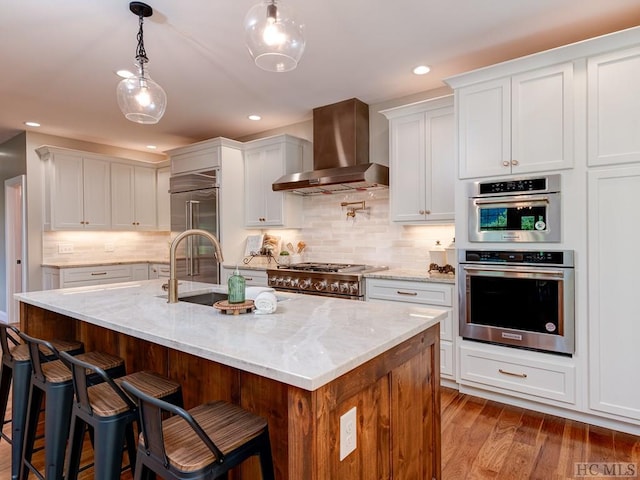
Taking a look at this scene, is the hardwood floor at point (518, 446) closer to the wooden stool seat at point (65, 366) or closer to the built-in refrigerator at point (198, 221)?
the wooden stool seat at point (65, 366)

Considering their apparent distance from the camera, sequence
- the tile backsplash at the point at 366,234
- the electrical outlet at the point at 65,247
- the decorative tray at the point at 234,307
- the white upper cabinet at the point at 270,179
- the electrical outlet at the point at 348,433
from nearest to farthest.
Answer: the electrical outlet at the point at 348,433
the decorative tray at the point at 234,307
the tile backsplash at the point at 366,234
the white upper cabinet at the point at 270,179
the electrical outlet at the point at 65,247

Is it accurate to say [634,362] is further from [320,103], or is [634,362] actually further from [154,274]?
[154,274]

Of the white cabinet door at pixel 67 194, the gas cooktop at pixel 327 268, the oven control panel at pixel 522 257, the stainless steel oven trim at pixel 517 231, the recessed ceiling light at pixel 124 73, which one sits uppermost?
the recessed ceiling light at pixel 124 73

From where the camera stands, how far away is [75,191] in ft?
16.2

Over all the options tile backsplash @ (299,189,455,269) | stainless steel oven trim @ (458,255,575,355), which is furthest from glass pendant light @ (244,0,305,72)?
tile backsplash @ (299,189,455,269)

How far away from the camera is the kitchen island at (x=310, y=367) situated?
1054mm

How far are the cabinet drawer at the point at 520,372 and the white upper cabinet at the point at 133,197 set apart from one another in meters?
4.84

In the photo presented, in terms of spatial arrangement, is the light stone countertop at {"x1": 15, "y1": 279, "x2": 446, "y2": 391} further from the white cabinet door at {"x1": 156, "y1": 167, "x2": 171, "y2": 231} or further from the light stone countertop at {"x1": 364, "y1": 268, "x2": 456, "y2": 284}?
the white cabinet door at {"x1": 156, "y1": 167, "x2": 171, "y2": 231}

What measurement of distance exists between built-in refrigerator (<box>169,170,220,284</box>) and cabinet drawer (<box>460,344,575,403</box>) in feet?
9.22

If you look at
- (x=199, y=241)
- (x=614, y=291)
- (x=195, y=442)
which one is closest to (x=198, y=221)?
(x=199, y=241)

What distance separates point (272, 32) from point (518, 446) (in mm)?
2577

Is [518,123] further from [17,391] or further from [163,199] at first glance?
[163,199]

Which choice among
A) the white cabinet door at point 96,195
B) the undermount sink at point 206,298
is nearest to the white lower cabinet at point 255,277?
the undermount sink at point 206,298

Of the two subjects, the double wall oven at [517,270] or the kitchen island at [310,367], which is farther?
the double wall oven at [517,270]
